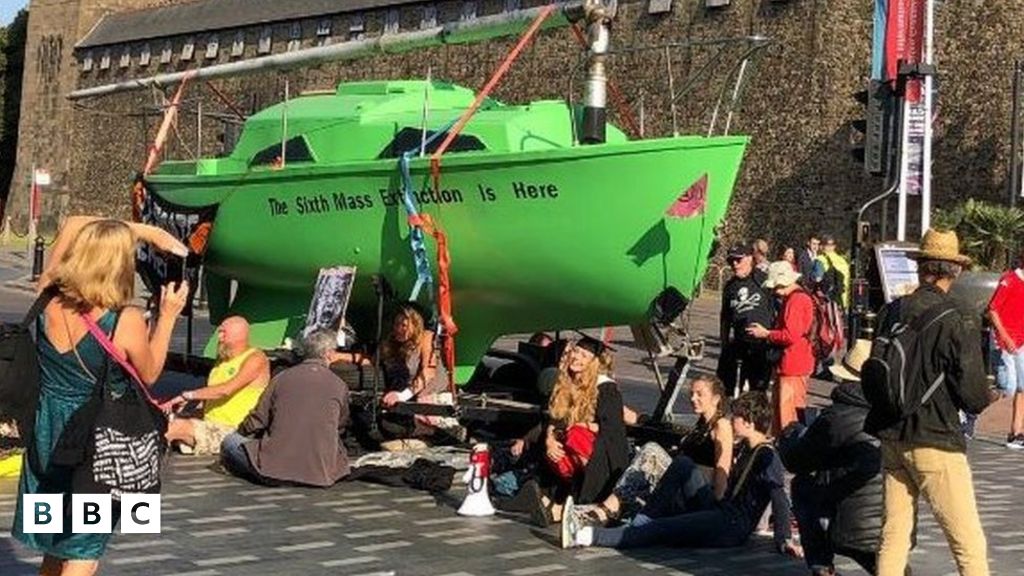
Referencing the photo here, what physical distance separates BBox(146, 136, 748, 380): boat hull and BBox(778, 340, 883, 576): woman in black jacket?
3.18m

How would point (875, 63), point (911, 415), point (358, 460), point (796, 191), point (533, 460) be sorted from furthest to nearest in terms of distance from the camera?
point (796, 191) → point (875, 63) → point (358, 460) → point (533, 460) → point (911, 415)

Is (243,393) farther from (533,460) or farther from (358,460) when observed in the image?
(533,460)

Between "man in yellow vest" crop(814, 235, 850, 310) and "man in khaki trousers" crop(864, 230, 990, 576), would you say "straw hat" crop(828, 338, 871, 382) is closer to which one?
"man in khaki trousers" crop(864, 230, 990, 576)

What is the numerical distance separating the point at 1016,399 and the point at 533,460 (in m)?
6.07

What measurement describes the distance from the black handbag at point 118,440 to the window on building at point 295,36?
168 ft

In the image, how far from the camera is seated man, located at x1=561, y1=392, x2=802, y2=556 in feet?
27.7

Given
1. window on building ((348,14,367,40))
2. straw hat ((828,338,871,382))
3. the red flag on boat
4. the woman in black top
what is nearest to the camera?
straw hat ((828,338,871,382))

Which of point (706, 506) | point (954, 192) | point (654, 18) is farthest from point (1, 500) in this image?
point (654, 18)

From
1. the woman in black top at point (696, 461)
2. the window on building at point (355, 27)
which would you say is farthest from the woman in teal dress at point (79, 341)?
the window on building at point (355, 27)

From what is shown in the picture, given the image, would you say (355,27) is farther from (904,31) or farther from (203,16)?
(904,31)

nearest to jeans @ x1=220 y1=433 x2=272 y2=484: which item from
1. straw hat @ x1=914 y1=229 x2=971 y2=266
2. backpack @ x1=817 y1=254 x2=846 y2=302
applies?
straw hat @ x1=914 y1=229 x2=971 y2=266

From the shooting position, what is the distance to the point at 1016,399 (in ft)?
47.2

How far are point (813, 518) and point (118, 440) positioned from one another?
3585mm

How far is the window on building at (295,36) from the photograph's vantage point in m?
55.8
